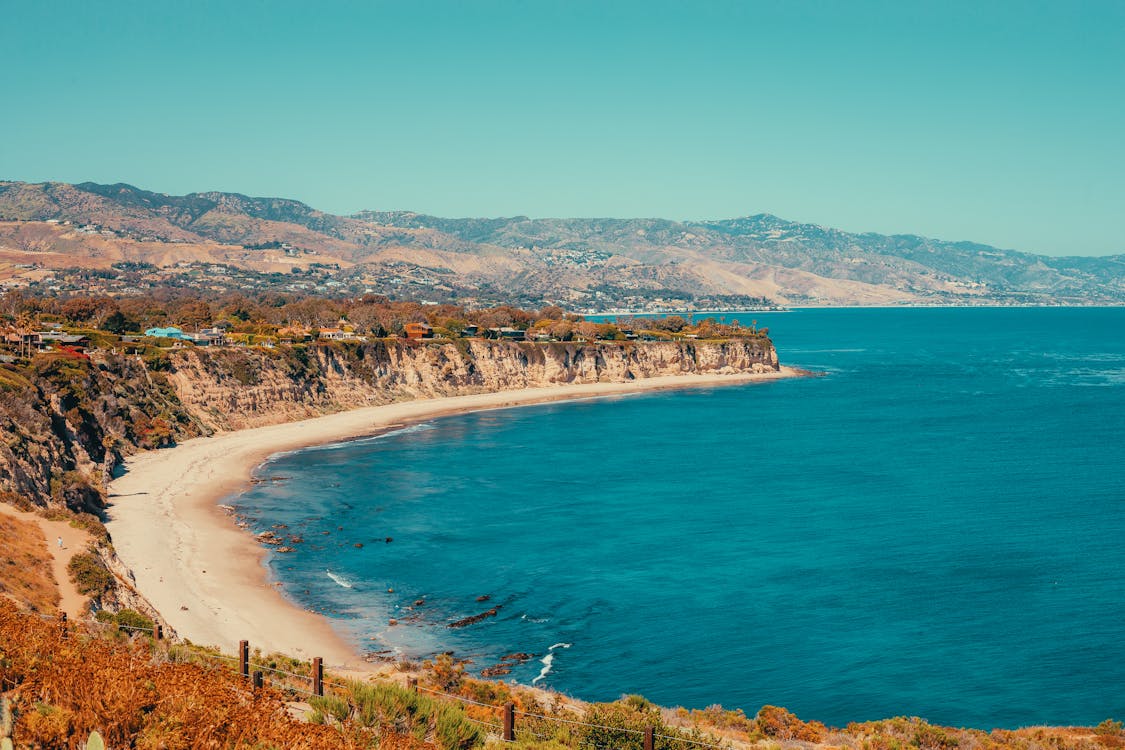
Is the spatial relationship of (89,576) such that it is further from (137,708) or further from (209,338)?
(209,338)

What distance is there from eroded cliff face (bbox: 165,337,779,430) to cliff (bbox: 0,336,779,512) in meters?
0.15

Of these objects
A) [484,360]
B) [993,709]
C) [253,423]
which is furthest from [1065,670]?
[484,360]

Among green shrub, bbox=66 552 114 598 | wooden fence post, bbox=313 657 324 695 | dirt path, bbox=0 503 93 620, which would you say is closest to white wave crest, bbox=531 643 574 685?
wooden fence post, bbox=313 657 324 695

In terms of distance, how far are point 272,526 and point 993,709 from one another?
3998 cm

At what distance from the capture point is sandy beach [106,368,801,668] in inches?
1439

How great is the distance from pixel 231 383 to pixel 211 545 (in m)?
46.8

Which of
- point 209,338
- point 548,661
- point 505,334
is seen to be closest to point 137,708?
point 548,661

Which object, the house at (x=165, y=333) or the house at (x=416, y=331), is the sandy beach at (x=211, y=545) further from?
the house at (x=416, y=331)

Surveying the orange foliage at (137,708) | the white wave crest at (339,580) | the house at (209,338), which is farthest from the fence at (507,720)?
the house at (209,338)

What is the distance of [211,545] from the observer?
50000 millimetres

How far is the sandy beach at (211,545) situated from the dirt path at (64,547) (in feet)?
11.3

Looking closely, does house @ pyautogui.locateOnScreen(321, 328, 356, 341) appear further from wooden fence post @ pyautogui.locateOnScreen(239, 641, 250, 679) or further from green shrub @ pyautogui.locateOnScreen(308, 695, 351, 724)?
green shrub @ pyautogui.locateOnScreen(308, 695, 351, 724)

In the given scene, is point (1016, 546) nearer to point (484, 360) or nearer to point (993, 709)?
point (993, 709)

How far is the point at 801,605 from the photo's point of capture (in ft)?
137
